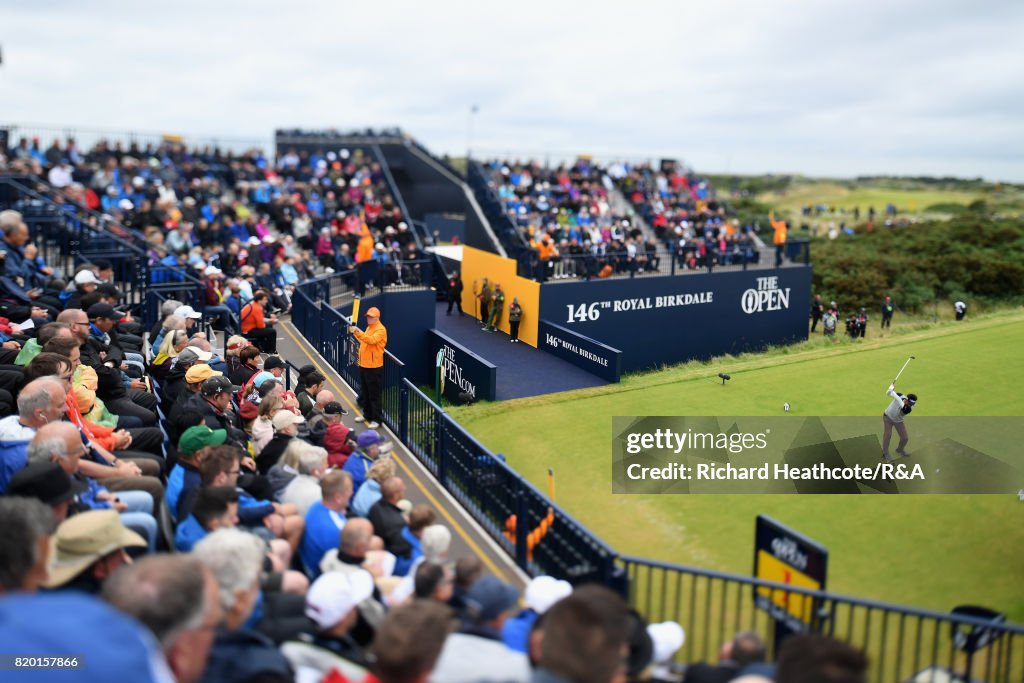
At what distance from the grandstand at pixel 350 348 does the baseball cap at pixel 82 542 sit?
3cm

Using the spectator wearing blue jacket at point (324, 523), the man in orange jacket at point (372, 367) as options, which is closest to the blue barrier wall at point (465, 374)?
the man in orange jacket at point (372, 367)

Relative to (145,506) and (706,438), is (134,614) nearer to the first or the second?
(145,506)

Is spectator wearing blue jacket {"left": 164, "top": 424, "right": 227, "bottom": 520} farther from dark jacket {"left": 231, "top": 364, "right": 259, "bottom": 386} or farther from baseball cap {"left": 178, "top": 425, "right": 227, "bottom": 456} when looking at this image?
dark jacket {"left": 231, "top": 364, "right": 259, "bottom": 386}

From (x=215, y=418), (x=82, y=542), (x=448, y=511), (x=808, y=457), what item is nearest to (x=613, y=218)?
(x=808, y=457)

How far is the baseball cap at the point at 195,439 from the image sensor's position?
7.30m

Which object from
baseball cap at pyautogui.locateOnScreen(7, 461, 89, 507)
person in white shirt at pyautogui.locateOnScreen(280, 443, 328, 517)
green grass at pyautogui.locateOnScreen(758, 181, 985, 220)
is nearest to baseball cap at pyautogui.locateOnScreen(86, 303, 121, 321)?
person in white shirt at pyautogui.locateOnScreen(280, 443, 328, 517)

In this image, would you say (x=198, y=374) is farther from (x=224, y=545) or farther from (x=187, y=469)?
(x=224, y=545)

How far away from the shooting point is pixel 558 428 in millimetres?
15914

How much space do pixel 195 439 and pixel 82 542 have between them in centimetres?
230

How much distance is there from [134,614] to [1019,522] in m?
11.8

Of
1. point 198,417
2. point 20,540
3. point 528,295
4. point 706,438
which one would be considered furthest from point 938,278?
point 20,540

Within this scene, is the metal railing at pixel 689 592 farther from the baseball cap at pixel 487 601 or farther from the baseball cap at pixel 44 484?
the baseball cap at pixel 44 484

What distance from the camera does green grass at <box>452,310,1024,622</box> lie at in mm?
10117

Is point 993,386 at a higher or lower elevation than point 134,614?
lower
